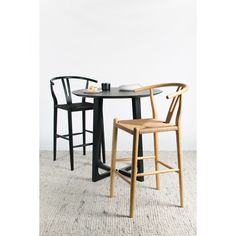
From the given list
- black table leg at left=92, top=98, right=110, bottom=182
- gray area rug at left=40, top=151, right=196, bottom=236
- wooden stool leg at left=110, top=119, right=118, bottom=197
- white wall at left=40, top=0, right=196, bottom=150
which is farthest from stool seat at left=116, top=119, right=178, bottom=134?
white wall at left=40, top=0, right=196, bottom=150

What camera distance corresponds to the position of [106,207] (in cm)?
238

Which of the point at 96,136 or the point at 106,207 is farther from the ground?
the point at 96,136

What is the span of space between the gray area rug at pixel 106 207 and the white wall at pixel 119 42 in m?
1.23

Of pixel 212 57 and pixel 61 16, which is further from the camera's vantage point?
pixel 61 16

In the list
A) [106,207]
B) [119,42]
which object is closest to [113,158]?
[106,207]

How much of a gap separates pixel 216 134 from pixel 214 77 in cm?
15

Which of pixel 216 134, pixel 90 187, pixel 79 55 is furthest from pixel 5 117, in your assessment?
pixel 79 55

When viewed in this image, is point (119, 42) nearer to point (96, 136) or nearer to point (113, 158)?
point (96, 136)

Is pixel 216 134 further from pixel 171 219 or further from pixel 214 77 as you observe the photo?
pixel 171 219

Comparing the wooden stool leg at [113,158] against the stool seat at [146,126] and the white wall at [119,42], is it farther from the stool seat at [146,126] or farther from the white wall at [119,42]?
the white wall at [119,42]

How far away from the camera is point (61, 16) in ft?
13.0

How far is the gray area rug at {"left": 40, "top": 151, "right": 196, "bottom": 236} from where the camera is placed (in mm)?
2033

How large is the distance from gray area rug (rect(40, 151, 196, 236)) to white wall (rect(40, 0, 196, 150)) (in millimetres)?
1230

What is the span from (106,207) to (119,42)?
7.31 feet
